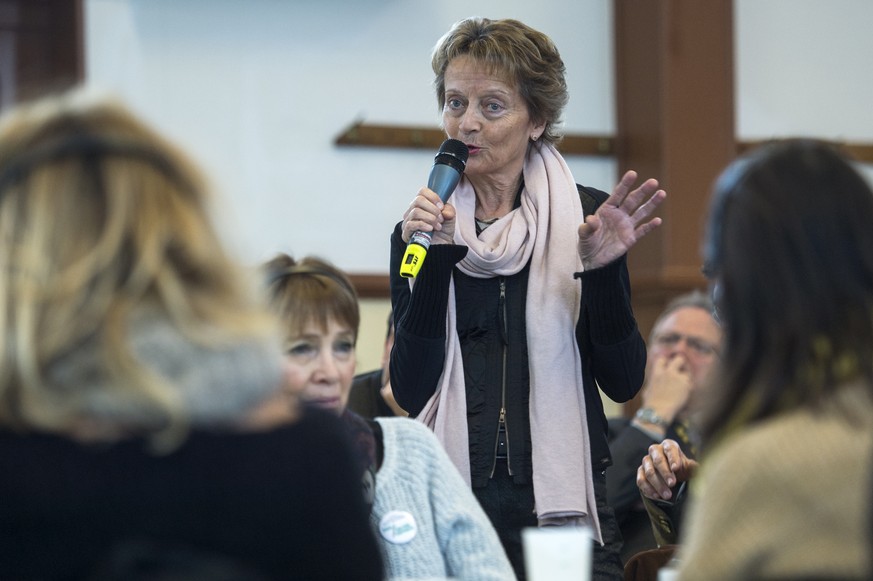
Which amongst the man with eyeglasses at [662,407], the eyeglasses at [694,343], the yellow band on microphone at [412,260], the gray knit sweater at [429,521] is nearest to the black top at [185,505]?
the gray knit sweater at [429,521]

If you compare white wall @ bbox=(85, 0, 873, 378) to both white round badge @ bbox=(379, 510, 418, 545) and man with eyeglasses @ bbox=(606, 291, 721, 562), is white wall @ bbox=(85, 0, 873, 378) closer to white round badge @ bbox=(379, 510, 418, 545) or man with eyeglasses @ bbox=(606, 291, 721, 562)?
man with eyeglasses @ bbox=(606, 291, 721, 562)

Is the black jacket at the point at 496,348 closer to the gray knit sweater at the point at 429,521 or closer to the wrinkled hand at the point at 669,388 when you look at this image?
the gray knit sweater at the point at 429,521

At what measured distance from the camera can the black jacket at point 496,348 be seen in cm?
227

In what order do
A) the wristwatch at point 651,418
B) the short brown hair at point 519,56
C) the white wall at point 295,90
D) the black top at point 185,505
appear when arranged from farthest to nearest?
1. the white wall at point 295,90
2. the wristwatch at point 651,418
3. the short brown hair at point 519,56
4. the black top at point 185,505

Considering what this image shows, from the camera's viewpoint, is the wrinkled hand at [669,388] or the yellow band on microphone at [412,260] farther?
the wrinkled hand at [669,388]

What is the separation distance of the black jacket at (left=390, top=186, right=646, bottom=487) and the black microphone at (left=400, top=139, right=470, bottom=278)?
0.06 m

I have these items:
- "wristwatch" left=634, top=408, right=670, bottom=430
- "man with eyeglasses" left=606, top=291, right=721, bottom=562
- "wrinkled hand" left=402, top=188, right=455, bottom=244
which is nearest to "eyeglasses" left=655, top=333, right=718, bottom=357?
"man with eyeglasses" left=606, top=291, right=721, bottom=562

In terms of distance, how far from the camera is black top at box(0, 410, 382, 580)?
44.5 inches

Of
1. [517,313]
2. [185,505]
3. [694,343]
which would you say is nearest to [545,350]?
[517,313]

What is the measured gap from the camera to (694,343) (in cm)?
403

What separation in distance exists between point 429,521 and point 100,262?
0.84m

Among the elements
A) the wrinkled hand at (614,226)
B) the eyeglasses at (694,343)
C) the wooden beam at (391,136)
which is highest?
the wooden beam at (391,136)

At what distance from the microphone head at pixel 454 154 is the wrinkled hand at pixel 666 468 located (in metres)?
0.63

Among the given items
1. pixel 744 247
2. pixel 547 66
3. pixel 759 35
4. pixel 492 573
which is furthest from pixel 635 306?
pixel 744 247
